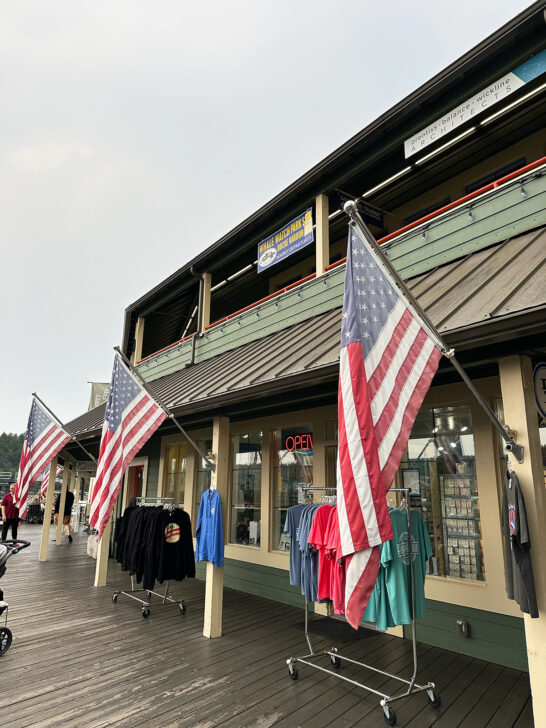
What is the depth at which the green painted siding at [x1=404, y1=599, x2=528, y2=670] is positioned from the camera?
162 inches

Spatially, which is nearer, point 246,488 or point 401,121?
point 401,121

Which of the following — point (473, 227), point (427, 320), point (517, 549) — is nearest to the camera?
point (427, 320)

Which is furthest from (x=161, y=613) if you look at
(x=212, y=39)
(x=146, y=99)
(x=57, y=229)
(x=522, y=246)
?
(x=212, y=39)

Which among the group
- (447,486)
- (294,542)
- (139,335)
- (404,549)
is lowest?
(294,542)

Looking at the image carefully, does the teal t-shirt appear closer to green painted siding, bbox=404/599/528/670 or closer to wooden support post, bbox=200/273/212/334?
green painted siding, bbox=404/599/528/670

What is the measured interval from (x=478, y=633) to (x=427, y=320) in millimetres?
3704

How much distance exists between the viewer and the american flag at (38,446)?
8.69 metres

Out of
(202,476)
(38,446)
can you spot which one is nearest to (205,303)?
(202,476)

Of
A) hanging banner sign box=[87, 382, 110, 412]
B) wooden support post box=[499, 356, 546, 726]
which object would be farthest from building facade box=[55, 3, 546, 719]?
hanging banner sign box=[87, 382, 110, 412]

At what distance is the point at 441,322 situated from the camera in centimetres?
335

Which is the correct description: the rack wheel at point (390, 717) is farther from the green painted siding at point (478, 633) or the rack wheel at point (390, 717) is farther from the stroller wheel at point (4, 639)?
the stroller wheel at point (4, 639)

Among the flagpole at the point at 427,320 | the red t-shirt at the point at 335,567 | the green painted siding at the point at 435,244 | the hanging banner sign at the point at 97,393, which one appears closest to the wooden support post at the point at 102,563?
the green painted siding at the point at 435,244

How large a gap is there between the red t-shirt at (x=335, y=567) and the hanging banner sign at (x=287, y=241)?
187 inches

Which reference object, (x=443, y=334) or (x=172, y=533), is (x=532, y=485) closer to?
(x=443, y=334)
